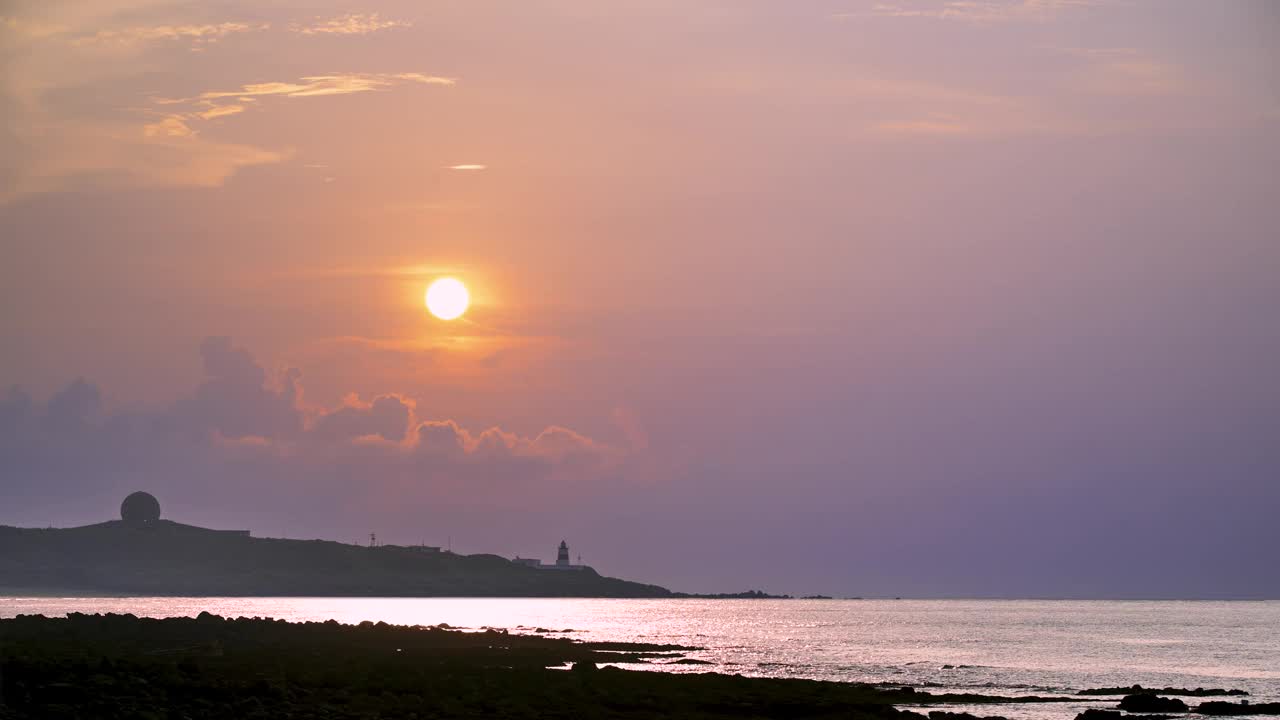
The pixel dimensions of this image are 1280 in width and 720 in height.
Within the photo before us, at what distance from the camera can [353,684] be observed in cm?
5519

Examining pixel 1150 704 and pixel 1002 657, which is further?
pixel 1002 657

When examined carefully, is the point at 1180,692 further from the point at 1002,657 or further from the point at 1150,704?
the point at 1002,657

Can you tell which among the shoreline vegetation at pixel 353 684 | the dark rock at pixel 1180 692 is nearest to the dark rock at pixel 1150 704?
the shoreline vegetation at pixel 353 684

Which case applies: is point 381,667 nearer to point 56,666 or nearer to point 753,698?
point 753,698

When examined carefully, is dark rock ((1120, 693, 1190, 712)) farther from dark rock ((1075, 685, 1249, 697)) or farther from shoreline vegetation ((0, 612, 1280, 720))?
dark rock ((1075, 685, 1249, 697))

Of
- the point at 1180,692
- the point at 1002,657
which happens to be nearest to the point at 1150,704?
the point at 1180,692

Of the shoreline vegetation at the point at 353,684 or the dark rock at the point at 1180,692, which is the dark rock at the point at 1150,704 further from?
the dark rock at the point at 1180,692

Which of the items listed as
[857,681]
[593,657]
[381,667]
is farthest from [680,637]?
[381,667]

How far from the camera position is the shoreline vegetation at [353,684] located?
44250 mm

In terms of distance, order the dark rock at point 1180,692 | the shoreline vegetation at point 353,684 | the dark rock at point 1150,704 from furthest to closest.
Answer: the dark rock at point 1180,692 < the dark rock at point 1150,704 < the shoreline vegetation at point 353,684

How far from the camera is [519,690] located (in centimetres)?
5916

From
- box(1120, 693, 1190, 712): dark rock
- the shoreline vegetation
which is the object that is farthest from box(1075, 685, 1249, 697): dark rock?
box(1120, 693, 1190, 712): dark rock

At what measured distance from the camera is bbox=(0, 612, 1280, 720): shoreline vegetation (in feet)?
145

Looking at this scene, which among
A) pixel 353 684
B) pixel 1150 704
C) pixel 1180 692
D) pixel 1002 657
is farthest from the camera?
pixel 1002 657
